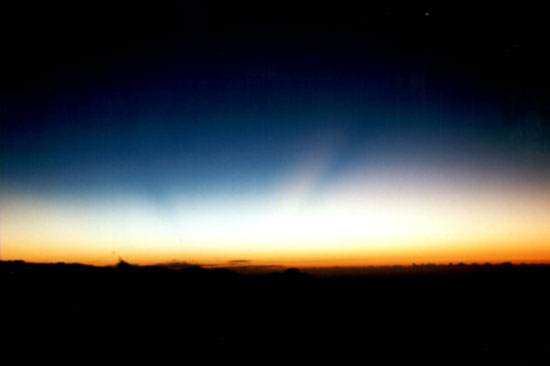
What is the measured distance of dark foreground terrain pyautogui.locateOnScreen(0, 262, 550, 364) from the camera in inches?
635

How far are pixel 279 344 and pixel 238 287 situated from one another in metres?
16.5

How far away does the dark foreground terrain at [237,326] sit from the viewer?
16.1 meters

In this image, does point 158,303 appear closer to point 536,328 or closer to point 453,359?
point 453,359

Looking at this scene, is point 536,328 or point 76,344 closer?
point 76,344

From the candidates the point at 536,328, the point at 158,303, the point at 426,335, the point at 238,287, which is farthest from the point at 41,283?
the point at 536,328

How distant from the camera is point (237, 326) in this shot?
20781mm

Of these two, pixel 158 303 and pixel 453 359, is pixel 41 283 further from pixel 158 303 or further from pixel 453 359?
pixel 453 359

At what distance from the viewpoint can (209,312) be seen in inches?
931

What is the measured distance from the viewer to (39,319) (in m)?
19.2

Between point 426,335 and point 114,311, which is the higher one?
point 114,311

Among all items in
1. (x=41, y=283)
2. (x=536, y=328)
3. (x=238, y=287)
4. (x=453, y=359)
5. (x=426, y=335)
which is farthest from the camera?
(x=238, y=287)

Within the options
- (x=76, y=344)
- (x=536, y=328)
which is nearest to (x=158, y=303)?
(x=76, y=344)

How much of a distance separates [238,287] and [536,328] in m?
23.3

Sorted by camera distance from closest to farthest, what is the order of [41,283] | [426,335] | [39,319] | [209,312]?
[39,319] → [426,335] → [209,312] → [41,283]
